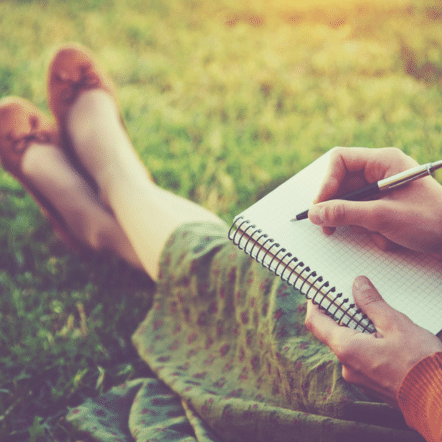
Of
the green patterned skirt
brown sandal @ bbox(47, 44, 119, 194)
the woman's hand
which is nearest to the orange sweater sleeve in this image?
the green patterned skirt

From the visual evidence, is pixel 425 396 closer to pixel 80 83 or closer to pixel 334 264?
pixel 334 264

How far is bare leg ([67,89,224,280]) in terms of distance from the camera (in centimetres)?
121

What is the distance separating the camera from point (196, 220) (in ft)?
3.94

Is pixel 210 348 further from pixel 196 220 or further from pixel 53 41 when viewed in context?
pixel 53 41

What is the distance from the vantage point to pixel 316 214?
0.79 metres

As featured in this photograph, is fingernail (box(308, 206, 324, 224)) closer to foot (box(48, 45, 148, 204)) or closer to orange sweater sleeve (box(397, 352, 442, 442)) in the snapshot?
orange sweater sleeve (box(397, 352, 442, 442))

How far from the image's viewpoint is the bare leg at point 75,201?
151 centimetres

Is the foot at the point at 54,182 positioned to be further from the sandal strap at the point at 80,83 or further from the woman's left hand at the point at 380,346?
the woman's left hand at the point at 380,346

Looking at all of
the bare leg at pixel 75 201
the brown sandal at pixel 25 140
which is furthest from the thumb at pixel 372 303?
the brown sandal at pixel 25 140

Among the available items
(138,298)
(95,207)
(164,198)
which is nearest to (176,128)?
(95,207)

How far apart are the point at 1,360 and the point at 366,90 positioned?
6.08ft

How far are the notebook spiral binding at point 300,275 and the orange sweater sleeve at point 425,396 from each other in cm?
10

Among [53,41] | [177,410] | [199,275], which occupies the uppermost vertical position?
[53,41]

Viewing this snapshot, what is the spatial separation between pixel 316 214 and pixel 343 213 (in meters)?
0.05
